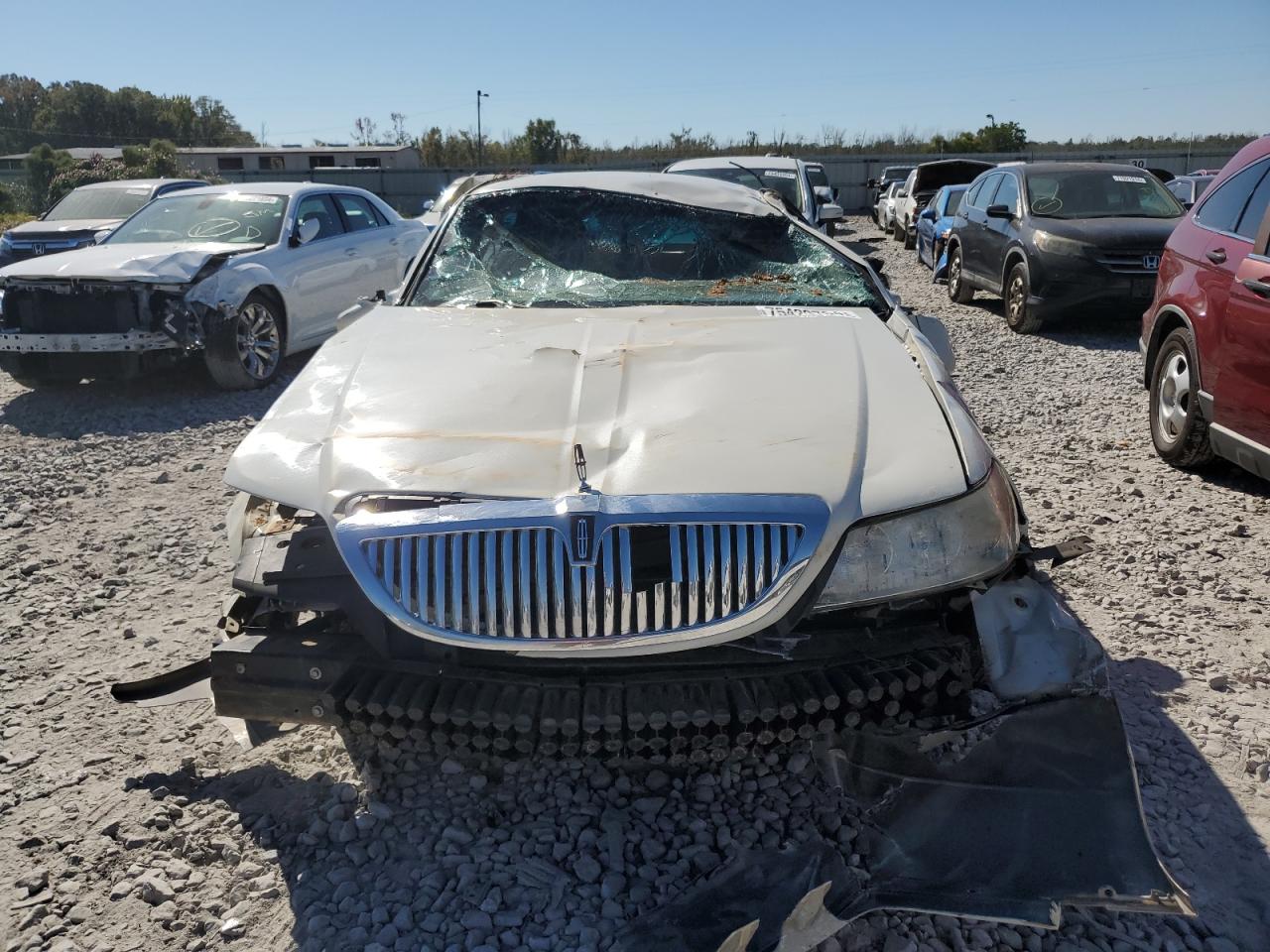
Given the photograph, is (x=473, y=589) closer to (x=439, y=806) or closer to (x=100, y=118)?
(x=439, y=806)

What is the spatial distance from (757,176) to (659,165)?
926 inches

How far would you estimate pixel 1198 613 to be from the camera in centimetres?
402

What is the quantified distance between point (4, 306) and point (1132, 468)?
816 centimetres

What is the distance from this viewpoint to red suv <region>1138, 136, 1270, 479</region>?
15.3ft

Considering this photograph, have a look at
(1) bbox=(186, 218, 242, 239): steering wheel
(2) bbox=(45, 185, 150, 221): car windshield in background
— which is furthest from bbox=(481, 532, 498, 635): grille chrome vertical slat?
(2) bbox=(45, 185, 150, 221): car windshield in background

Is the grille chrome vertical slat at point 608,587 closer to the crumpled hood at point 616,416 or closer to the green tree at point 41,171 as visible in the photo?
the crumpled hood at point 616,416

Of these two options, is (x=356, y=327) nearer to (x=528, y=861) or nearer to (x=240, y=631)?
(x=240, y=631)

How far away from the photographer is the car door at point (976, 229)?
11445 mm

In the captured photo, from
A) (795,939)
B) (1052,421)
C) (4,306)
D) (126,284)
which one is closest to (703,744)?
(795,939)

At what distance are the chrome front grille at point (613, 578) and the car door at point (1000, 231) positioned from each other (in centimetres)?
924

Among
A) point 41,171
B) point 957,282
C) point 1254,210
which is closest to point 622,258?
point 1254,210

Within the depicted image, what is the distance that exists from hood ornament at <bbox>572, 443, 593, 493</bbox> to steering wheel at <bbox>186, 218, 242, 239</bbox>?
7.23 metres

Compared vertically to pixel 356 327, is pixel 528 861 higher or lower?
lower

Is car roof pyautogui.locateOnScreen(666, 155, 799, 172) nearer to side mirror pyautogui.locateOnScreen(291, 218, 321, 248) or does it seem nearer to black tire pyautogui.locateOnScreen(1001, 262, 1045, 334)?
black tire pyautogui.locateOnScreen(1001, 262, 1045, 334)
